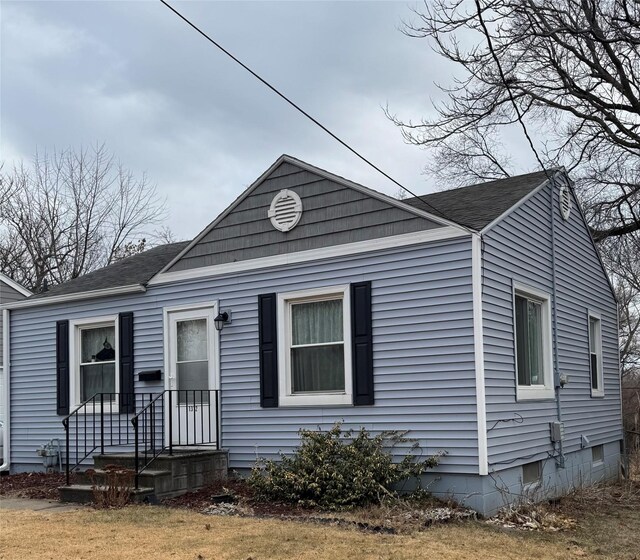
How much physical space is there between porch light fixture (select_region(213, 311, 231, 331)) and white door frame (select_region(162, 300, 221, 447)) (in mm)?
118

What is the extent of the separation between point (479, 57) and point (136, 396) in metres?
8.52

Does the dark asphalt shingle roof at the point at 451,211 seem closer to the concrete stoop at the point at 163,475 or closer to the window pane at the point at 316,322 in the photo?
the window pane at the point at 316,322

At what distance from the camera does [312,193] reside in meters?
9.66

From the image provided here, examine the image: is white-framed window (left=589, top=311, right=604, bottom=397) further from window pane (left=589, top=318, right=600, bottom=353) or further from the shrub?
the shrub

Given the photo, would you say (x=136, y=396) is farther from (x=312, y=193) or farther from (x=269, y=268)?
(x=312, y=193)

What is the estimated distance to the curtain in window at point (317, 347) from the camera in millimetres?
9320

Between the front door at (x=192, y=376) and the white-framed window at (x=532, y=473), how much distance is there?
4057 mm

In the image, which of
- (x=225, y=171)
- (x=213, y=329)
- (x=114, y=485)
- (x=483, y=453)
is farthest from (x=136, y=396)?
(x=225, y=171)

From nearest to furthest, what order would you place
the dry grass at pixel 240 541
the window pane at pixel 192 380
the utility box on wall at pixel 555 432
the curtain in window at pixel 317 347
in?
1. the dry grass at pixel 240 541
2. the curtain in window at pixel 317 347
3. the utility box on wall at pixel 555 432
4. the window pane at pixel 192 380

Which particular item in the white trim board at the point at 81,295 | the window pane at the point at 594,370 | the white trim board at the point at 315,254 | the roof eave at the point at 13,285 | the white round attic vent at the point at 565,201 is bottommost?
the window pane at the point at 594,370

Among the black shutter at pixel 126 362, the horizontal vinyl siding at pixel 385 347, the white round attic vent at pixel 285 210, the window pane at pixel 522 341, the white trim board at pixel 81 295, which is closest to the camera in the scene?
the horizontal vinyl siding at pixel 385 347

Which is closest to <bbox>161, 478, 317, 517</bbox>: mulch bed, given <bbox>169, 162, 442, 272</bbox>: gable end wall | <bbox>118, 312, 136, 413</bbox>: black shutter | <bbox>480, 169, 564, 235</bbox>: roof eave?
<bbox>118, 312, 136, 413</bbox>: black shutter

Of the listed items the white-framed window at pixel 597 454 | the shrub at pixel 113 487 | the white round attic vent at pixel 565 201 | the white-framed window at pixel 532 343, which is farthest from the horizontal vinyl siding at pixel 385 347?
the white-framed window at pixel 597 454

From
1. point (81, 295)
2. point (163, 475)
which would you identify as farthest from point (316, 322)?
point (81, 295)
